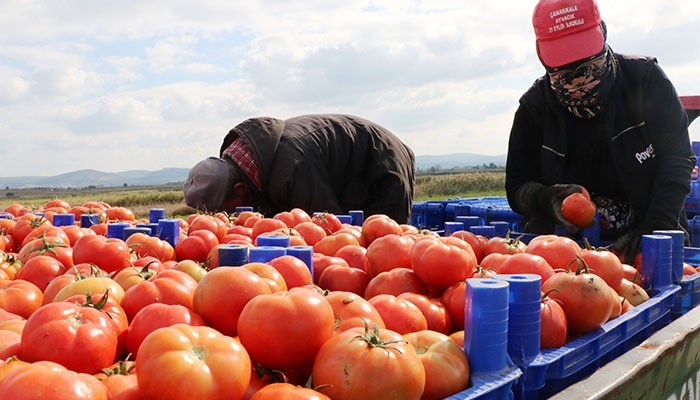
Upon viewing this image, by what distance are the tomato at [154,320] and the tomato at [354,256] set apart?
1.26 metres

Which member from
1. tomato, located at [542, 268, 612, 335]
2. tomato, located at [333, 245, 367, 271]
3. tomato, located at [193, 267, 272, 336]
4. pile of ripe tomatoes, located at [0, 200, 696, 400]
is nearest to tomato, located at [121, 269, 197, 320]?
pile of ripe tomatoes, located at [0, 200, 696, 400]

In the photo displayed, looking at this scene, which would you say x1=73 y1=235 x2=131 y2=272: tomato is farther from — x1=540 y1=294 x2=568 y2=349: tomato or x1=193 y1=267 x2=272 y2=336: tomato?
x1=540 y1=294 x2=568 y2=349: tomato

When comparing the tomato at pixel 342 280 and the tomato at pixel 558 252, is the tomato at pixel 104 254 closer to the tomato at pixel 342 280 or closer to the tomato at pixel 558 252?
the tomato at pixel 342 280

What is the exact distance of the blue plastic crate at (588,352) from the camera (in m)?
1.86

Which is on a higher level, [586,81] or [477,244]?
[586,81]

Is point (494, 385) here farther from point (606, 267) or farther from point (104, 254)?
point (104, 254)

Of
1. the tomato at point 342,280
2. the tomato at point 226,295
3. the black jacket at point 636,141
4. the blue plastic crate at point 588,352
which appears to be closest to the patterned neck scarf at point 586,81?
the black jacket at point 636,141

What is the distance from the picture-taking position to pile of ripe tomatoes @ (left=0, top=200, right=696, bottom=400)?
4.65 ft

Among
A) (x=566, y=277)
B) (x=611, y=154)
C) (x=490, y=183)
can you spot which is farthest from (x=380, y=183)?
(x=490, y=183)

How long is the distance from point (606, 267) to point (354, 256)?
113cm

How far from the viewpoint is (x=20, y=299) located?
2.33 metres

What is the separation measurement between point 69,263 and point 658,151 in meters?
3.58

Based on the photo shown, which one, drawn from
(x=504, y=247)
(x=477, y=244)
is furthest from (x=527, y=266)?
(x=477, y=244)

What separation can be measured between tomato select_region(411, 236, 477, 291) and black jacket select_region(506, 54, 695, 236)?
1934 mm
